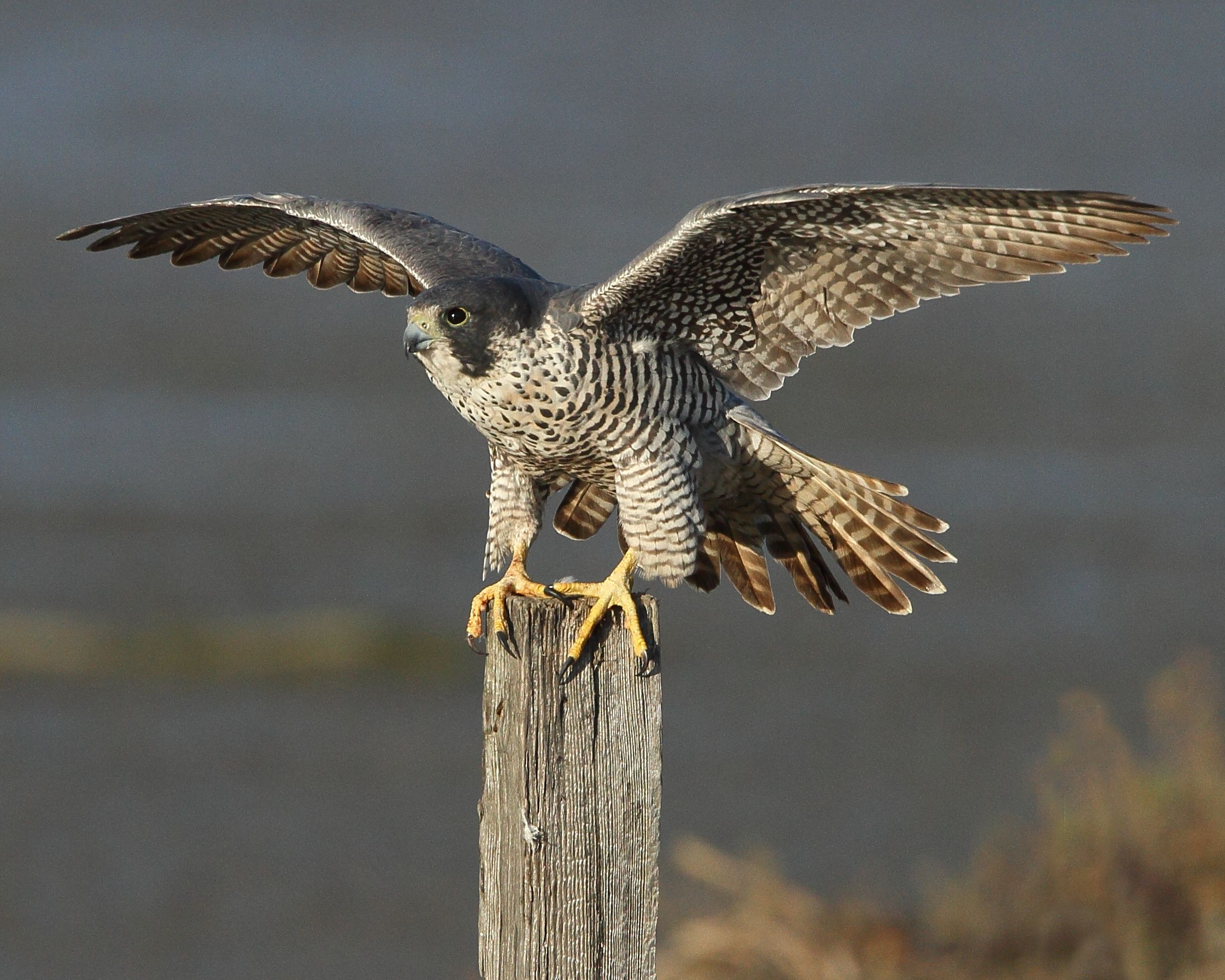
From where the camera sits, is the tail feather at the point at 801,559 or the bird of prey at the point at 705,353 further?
the tail feather at the point at 801,559

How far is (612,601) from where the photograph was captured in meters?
3.52

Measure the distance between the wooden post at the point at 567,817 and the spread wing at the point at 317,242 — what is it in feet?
5.06

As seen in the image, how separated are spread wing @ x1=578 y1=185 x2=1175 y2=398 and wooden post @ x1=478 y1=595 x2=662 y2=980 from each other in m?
1.20

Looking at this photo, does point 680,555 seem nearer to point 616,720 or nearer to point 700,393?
point 700,393

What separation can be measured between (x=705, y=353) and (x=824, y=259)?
1.47ft

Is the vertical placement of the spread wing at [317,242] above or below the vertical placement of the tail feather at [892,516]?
above

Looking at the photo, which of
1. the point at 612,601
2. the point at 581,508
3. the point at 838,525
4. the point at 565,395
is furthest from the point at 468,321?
the point at 838,525

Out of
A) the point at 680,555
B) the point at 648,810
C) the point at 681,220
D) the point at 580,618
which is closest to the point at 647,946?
the point at 648,810

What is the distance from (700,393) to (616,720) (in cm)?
135

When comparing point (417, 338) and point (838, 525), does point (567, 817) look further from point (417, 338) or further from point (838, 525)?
point (838, 525)

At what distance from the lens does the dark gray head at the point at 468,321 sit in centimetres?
386

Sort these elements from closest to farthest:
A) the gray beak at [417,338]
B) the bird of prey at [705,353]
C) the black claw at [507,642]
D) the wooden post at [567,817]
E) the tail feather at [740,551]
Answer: the wooden post at [567,817] < the black claw at [507,642] < the bird of prey at [705,353] < the gray beak at [417,338] < the tail feather at [740,551]

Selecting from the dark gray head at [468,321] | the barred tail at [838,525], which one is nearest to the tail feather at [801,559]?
the barred tail at [838,525]

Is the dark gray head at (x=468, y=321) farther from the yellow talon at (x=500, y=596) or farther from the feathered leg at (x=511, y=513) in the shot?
the yellow talon at (x=500, y=596)
